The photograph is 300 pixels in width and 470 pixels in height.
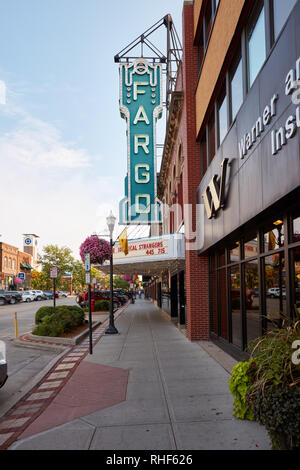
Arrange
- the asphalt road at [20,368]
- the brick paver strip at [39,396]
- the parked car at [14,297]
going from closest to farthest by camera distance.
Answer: the brick paver strip at [39,396] → the asphalt road at [20,368] → the parked car at [14,297]

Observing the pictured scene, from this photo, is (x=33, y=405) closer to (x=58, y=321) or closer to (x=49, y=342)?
(x=49, y=342)

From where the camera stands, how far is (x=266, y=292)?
25.1 feet

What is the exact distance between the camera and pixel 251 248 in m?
8.62

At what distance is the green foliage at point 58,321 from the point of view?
15078 mm

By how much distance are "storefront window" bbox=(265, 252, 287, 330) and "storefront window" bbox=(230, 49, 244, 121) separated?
3.59 meters

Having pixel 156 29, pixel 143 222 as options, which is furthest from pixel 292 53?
pixel 156 29

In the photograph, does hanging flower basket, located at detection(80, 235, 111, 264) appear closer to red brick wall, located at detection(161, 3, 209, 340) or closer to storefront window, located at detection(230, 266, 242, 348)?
red brick wall, located at detection(161, 3, 209, 340)

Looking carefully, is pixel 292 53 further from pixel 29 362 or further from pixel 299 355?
pixel 29 362

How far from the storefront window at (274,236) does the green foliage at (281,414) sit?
2.98 m

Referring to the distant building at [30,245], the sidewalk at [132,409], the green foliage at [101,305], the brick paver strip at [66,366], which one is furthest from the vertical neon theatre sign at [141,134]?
the distant building at [30,245]

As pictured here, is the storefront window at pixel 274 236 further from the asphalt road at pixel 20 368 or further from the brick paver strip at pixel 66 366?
the brick paver strip at pixel 66 366

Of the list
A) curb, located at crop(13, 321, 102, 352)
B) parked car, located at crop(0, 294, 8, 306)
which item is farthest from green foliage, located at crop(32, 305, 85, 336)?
parked car, located at crop(0, 294, 8, 306)

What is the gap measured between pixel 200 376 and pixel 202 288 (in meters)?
5.34

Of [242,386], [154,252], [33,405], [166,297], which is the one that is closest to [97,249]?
[154,252]
